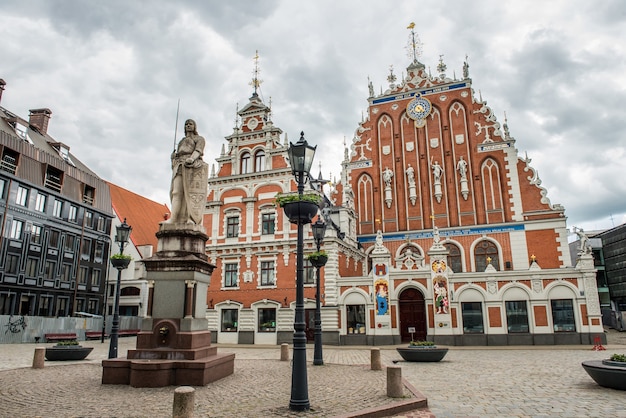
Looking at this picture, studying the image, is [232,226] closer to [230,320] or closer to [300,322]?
[230,320]

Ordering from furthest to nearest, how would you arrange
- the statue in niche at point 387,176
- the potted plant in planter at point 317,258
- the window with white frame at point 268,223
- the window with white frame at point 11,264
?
the statue in niche at point 387,176
the window with white frame at point 11,264
the window with white frame at point 268,223
the potted plant in planter at point 317,258

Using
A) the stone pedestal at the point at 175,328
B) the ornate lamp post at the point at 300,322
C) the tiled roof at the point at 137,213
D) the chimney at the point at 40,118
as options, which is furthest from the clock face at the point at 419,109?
the chimney at the point at 40,118

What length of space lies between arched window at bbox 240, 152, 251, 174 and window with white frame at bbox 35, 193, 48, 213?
639 inches

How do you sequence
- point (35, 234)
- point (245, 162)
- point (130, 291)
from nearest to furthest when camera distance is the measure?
point (245, 162)
point (35, 234)
point (130, 291)

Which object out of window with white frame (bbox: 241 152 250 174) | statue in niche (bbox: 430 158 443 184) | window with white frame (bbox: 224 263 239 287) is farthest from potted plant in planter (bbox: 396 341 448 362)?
window with white frame (bbox: 241 152 250 174)

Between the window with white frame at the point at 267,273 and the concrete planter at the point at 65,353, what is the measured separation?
14472 millimetres

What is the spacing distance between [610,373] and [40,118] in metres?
45.9

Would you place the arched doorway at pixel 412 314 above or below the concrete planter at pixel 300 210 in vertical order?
below

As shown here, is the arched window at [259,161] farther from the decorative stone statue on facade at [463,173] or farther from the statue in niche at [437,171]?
the decorative stone statue on facade at [463,173]

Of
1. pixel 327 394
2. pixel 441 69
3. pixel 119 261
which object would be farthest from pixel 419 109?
Result: pixel 327 394

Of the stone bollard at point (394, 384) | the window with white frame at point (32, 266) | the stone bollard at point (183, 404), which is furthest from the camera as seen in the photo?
the window with white frame at point (32, 266)

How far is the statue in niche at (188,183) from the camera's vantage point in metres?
12.0

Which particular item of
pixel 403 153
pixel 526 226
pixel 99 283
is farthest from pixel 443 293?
pixel 99 283

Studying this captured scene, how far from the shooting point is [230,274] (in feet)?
100
